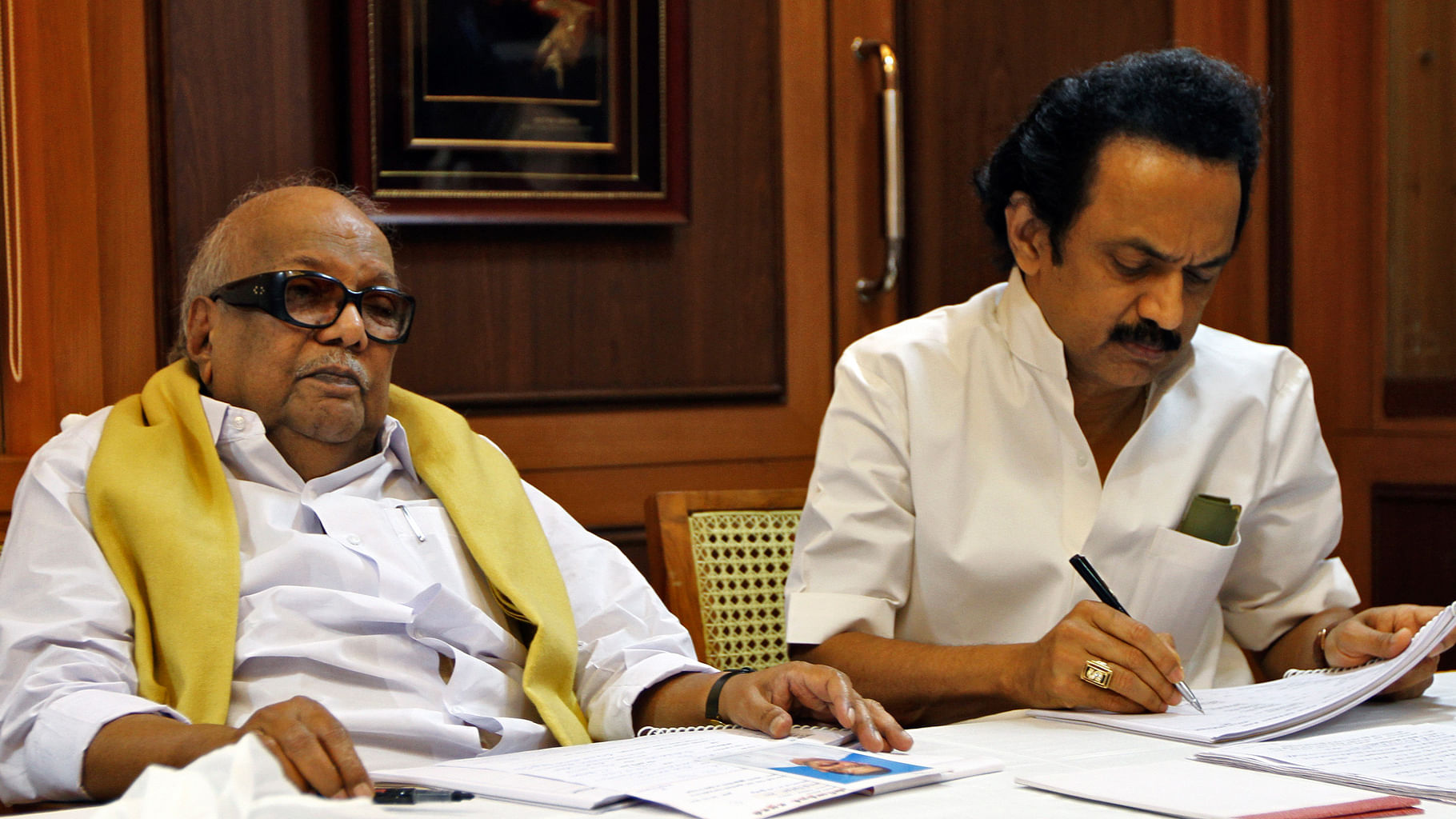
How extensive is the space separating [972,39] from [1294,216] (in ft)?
2.70

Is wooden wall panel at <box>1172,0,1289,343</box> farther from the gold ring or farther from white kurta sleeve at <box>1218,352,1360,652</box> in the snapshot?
the gold ring

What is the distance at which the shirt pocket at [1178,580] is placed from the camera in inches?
74.1

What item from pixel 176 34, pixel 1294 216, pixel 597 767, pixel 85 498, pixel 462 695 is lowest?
pixel 462 695

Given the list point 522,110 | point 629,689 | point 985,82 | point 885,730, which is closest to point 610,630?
point 629,689

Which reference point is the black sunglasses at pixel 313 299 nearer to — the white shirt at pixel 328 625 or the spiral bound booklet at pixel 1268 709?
the white shirt at pixel 328 625

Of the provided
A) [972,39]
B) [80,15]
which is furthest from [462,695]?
[972,39]

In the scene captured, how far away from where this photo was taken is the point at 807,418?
9.55 feet

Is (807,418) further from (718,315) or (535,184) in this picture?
(535,184)

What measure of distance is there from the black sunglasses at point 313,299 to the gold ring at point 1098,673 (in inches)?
41.2

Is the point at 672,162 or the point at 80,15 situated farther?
the point at 672,162

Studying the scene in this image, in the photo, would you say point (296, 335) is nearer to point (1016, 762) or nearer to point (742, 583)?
point (742, 583)

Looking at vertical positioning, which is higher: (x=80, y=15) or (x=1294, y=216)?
(x=80, y=15)

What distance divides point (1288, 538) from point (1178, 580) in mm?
210

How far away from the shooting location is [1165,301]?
184cm
